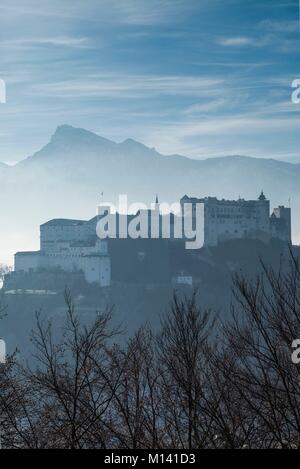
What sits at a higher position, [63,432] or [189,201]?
[189,201]

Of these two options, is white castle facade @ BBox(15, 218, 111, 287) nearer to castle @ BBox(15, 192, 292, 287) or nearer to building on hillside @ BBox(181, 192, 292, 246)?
castle @ BBox(15, 192, 292, 287)

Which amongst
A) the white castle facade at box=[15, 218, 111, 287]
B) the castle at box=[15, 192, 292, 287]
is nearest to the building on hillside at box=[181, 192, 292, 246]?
the castle at box=[15, 192, 292, 287]

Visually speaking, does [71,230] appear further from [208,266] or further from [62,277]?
[208,266]

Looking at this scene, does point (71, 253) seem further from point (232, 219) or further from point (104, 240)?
point (232, 219)

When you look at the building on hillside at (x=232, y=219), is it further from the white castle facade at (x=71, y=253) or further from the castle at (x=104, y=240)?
the white castle facade at (x=71, y=253)

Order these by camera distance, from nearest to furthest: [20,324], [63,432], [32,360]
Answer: [63,432]
[32,360]
[20,324]

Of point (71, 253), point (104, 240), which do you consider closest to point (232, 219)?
point (104, 240)

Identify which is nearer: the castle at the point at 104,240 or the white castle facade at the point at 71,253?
the white castle facade at the point at 71,253

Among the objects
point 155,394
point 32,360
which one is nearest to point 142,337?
point 155,394

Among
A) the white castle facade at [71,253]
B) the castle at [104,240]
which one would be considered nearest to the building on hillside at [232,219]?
the castle at [104,240]

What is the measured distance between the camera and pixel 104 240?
6712 centimetres

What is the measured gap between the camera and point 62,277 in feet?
223

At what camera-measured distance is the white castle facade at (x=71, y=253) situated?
217ft
